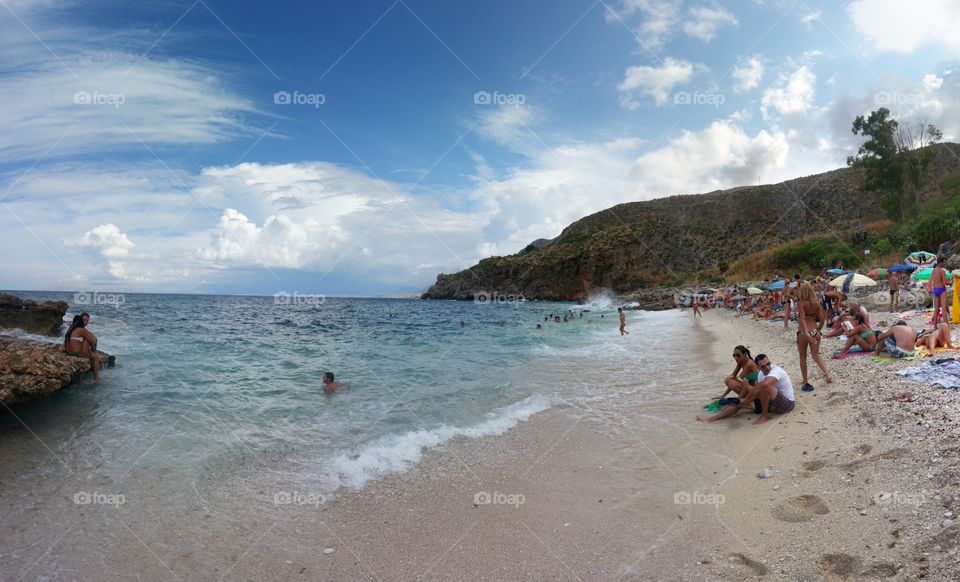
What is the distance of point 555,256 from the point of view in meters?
91.6

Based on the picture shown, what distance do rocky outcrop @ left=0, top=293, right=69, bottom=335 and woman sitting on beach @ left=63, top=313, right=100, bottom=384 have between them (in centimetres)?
691

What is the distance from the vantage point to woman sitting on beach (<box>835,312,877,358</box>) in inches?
390

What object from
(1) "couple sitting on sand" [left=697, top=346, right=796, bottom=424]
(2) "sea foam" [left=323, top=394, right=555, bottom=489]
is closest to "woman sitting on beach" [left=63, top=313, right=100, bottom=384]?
(2) "sea foam" [left=323, top=394, right=555, bottom=489]

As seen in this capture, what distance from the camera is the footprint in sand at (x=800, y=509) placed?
4.67 meters

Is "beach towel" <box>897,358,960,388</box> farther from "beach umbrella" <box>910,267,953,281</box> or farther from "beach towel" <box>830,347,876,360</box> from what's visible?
"beach umbrella" <box>910,267,953,281</box>

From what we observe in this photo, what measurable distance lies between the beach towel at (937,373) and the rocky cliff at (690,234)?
205 ft

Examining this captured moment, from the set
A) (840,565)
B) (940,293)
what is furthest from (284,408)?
(940,293)

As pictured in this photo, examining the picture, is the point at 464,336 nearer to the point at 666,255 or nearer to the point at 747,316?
the point at 747,316

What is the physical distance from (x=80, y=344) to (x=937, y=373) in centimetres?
1692

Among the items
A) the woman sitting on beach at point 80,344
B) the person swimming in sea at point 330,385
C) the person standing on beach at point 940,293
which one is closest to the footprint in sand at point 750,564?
the person swimming in sea at point 330,385

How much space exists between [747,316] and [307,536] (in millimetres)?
27214

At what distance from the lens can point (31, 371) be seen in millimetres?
9211

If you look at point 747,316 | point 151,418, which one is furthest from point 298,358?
point 747,316

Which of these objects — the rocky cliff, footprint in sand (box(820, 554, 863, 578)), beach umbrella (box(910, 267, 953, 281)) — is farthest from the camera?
the rocky cliff
